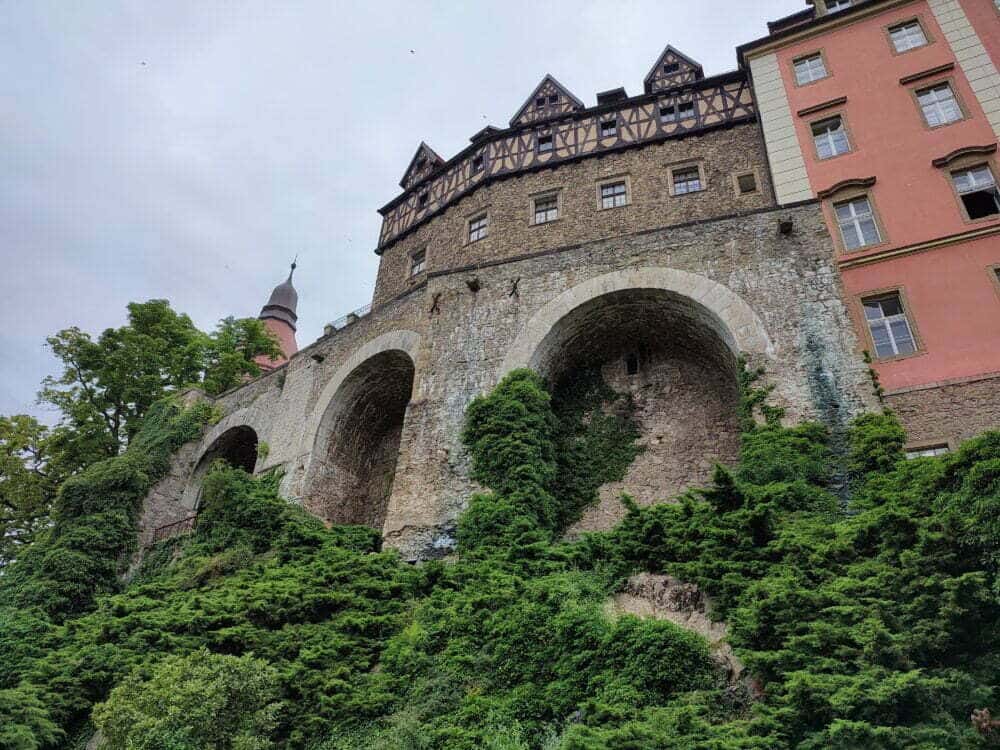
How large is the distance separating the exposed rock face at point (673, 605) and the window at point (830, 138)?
36.6ft

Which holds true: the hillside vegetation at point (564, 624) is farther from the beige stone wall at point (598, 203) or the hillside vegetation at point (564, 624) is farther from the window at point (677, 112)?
the window at point (677, 112)

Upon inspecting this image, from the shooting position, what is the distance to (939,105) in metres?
14.3

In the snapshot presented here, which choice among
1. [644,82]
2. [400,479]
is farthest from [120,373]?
[644,82]

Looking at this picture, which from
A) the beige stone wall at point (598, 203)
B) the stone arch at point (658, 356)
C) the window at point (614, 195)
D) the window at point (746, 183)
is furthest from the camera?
the window at point (614, 195)

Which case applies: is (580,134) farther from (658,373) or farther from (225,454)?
(225,454)

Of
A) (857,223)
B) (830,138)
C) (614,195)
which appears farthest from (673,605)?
(614,195)

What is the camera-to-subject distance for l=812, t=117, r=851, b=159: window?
48.0 feet

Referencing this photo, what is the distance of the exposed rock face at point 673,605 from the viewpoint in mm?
7031

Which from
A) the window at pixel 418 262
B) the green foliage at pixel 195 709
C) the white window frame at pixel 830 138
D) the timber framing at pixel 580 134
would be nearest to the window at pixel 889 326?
the white window frame at pixel 830 138

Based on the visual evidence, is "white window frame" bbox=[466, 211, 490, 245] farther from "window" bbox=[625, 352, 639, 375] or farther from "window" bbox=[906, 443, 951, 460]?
"window" bbox=[906, 443, 951, 460]

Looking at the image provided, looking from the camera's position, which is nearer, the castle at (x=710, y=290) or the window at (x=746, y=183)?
the castle at (x=710, y=290)

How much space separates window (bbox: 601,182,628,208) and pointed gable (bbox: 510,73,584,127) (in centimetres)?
382

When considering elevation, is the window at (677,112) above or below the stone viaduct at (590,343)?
above

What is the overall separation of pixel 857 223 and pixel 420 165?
637 inches
